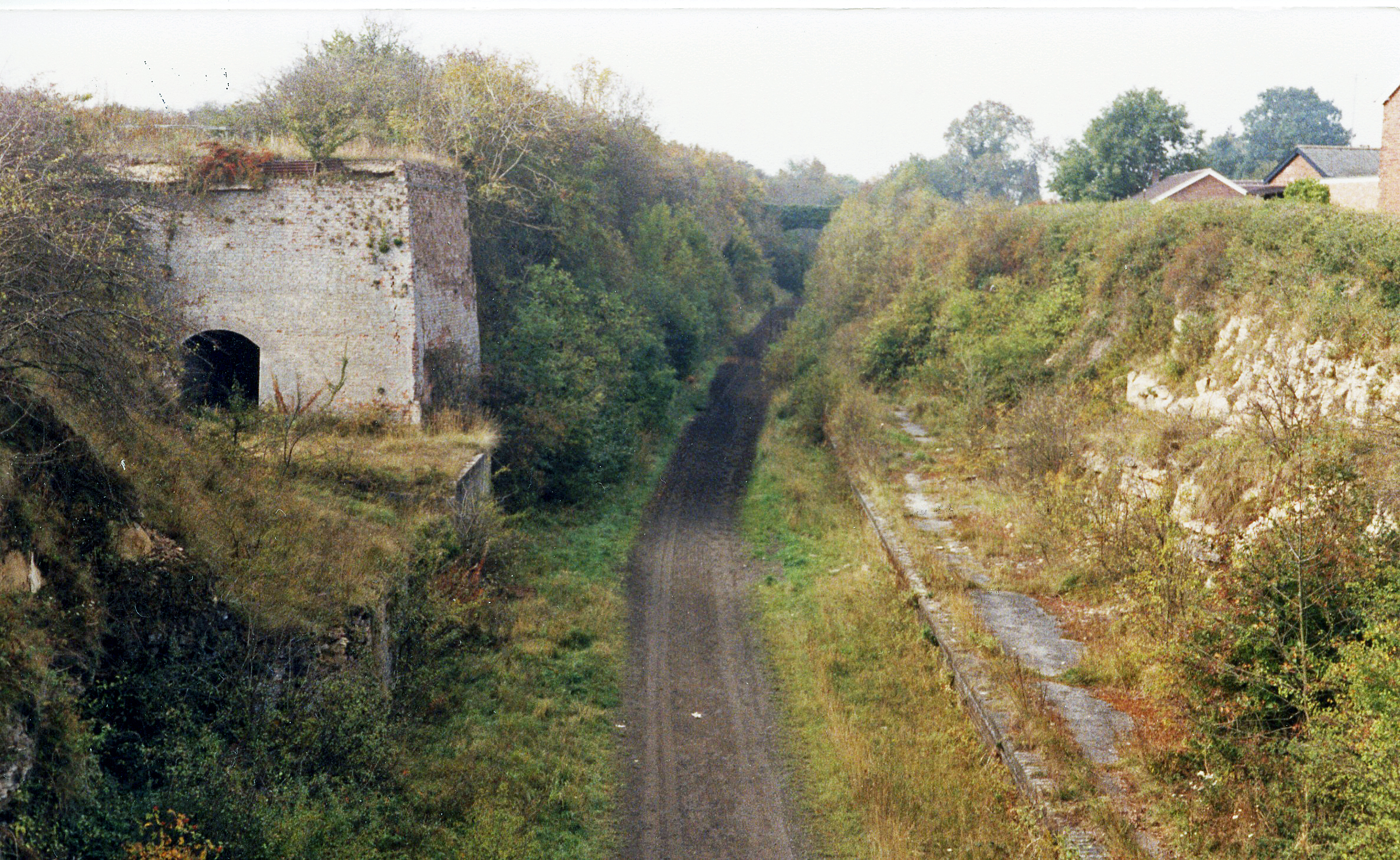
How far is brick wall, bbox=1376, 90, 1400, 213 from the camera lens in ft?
54.2

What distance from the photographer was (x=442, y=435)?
13.6m

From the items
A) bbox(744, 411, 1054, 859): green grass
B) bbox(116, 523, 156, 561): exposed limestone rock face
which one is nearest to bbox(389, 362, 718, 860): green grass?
bbox(744, 411, 1054, 859): green grass

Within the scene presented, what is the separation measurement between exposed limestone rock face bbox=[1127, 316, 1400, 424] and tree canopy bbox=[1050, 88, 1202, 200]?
96.9 feet

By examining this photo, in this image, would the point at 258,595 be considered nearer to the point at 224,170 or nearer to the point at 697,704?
the point at 697,704

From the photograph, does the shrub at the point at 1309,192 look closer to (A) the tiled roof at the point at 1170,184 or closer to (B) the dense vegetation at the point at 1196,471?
(B) the dense vegetation at the point at 1196,471

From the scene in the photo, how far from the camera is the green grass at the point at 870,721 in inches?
282

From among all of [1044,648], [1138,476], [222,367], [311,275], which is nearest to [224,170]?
[311,275]

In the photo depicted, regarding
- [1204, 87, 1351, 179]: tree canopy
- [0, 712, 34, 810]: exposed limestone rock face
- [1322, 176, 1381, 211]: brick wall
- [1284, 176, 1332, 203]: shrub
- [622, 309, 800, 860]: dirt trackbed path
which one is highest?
[1204, 87, 1351, 179]: tree canopy

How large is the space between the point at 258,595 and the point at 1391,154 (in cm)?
1936

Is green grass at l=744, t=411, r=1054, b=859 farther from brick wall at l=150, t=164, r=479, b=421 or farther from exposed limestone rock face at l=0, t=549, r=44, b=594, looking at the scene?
brick wall at l=150, t=164, r=479, b=421

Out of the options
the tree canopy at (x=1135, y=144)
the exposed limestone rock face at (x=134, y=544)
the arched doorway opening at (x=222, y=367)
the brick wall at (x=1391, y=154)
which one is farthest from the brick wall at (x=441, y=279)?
the tree canopy at (x=1135, y=144)

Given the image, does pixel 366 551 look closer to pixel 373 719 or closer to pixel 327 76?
pixel 373 719

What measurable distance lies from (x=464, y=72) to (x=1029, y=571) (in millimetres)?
15345

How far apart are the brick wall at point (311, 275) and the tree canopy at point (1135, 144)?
112ft
